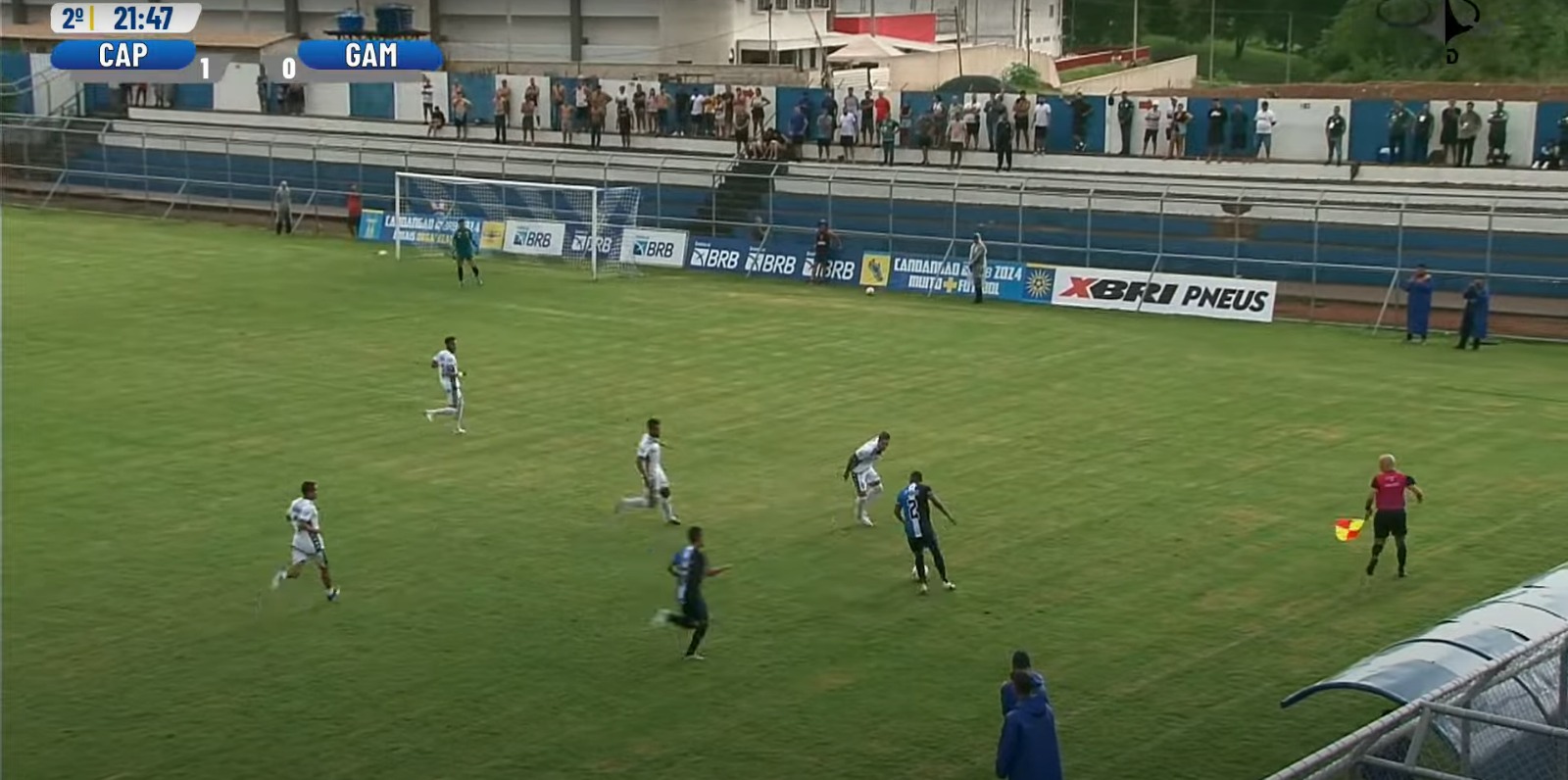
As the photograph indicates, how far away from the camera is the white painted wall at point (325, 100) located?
67.6 meters

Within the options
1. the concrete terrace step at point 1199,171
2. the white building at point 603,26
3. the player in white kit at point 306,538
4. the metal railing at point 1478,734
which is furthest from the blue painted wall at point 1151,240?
the metal railing at point 1478,734

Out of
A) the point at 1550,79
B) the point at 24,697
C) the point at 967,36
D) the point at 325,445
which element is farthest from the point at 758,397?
the point at 967,36

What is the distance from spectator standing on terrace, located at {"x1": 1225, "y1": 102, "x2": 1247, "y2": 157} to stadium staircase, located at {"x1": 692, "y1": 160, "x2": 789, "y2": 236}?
40.9 ft

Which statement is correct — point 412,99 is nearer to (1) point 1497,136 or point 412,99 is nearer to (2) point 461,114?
(2) point 461,114

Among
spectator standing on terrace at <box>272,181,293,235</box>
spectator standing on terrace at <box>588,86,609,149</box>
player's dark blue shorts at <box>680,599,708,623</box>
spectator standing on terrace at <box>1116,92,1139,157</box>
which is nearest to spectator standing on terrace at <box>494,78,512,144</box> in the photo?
spectator standing on terrace at <box>588,86,609,149</box>

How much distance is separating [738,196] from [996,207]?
8.14 meters

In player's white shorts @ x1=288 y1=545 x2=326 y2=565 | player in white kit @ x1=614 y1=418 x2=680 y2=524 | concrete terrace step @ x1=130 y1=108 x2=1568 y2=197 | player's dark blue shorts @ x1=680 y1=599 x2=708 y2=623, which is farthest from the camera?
concrete terrace step @ x1=130 y1=108 x2=1568 y2=197

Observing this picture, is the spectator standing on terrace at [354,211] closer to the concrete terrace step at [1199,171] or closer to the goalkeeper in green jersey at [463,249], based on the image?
the concrete terrace step at [1199,171]

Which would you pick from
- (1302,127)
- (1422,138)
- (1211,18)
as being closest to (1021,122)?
(1302,127)

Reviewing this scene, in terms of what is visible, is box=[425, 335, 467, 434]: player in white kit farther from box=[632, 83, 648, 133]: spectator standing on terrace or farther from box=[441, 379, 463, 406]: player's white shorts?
box=[632, 83, 648, 133]: spectator standing on terrace

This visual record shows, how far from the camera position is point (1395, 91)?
6072cm

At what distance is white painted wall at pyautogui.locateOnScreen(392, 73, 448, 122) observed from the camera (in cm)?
6550

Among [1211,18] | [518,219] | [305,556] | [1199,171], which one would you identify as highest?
[1211,18]

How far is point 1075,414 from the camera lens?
3272 centimetres
